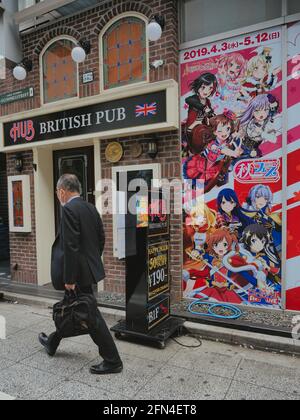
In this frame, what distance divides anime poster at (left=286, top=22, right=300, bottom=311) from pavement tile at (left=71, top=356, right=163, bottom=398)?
208cm

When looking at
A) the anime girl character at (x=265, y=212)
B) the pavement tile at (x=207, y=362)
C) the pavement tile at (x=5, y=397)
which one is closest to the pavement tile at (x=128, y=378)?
the pavement tile at (x=207, y=362)

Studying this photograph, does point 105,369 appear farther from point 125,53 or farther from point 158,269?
point 125,53

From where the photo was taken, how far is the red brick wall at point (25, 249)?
6105 mm

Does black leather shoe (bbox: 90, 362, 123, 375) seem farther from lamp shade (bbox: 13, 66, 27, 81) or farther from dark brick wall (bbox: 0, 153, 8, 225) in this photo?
dark brick wall (bbox: 0, 153, 8, 225)

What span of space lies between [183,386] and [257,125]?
10.8 feet

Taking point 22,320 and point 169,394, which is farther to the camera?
point 22,320

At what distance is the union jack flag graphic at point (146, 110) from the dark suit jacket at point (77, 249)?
6.89 feet

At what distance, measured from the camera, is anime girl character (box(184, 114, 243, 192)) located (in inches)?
174

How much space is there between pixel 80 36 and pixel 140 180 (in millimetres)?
2739

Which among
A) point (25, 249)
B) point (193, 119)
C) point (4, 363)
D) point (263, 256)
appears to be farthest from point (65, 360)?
point (193, 119)

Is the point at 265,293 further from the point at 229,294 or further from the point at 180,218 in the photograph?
the point at 180,218

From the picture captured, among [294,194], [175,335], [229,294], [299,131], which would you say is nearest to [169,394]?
[175,335]

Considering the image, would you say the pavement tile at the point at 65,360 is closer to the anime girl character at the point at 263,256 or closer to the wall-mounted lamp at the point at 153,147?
the anime girl character at the point at 263,256

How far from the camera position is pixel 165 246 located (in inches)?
154
